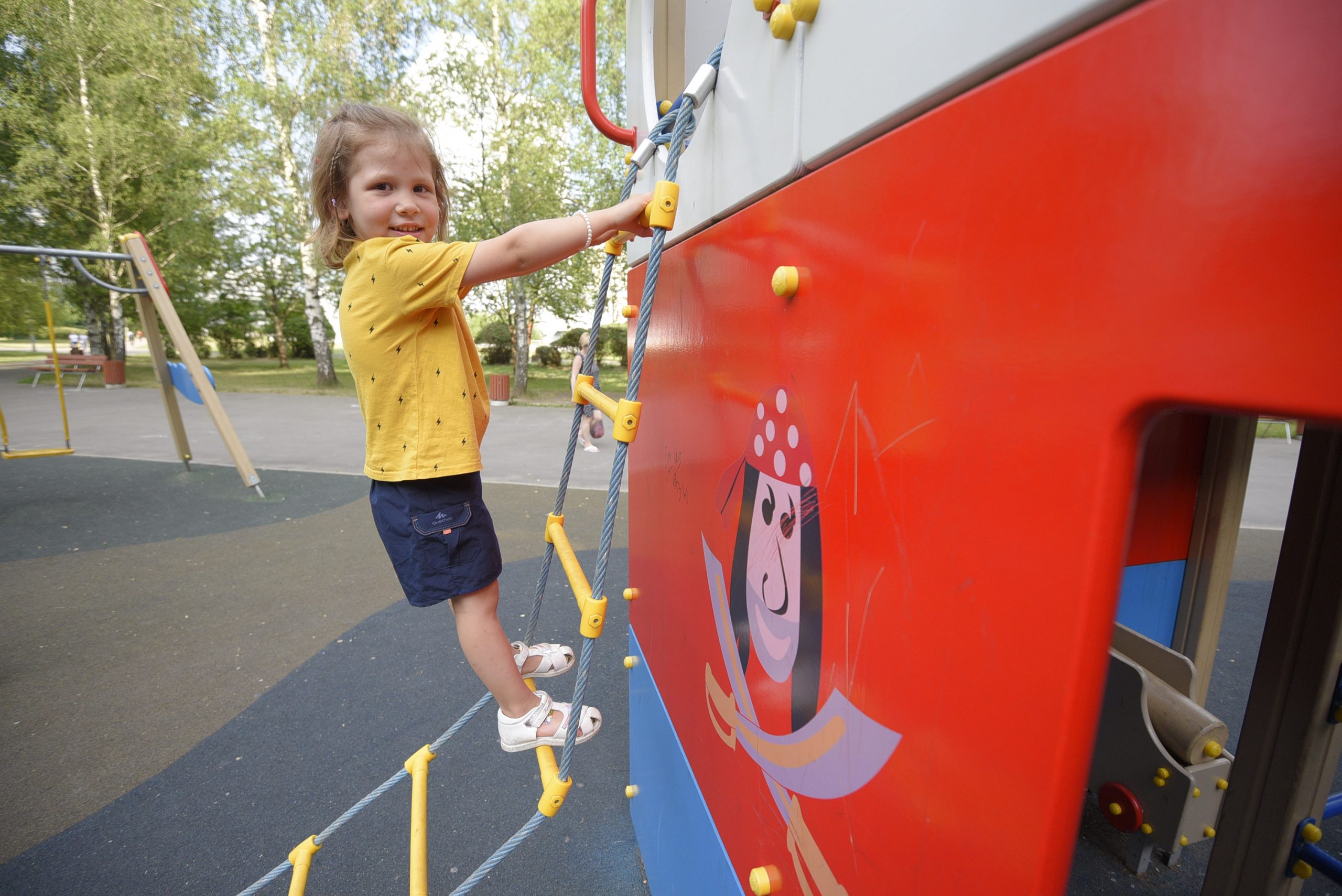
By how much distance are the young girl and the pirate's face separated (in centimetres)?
59

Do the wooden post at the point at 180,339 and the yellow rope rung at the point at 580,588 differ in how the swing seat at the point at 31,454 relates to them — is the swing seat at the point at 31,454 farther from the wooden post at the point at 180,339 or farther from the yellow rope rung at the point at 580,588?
the yellow rope rung at the point at 580,588

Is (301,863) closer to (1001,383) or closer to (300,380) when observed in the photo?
(1001,383)

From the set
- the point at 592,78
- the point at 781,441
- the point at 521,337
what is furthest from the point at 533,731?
the point at 521,337

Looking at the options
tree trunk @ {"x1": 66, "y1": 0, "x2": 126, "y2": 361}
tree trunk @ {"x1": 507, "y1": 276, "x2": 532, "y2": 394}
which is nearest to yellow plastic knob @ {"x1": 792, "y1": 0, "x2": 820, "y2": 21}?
tree trunk @ {"x1": 507, "y1": 276, "x2": 532, "y2": 394}

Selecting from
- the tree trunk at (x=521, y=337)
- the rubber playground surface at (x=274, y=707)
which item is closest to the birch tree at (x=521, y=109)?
the tree trunk at (x=521, y=337)

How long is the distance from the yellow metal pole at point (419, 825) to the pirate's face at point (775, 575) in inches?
44.0

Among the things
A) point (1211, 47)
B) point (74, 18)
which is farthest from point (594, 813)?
point (74, 18)

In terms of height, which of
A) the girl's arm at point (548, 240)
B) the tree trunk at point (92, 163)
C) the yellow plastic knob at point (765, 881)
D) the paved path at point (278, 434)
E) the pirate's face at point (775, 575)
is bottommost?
the paved path at point (278, 434)

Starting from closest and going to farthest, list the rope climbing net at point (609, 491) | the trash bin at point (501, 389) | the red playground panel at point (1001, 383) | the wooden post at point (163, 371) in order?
1. the red playground panel at point (1001, 383)
2. the rope climbing net at point (609, 491)
3. the wooden post at point (163, 371)
4. the trash bin at point (501, 389)

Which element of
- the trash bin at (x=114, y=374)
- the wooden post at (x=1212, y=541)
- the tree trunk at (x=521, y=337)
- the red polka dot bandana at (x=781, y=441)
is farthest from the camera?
the trash bin at (x=114, y=374)

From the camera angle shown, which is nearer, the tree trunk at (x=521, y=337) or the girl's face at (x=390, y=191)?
the girl's face at (x=390, y=191)

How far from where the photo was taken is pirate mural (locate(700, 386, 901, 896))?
2.53 ft

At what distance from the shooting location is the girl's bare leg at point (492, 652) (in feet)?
4.83

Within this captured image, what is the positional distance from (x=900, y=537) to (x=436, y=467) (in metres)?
1.09
